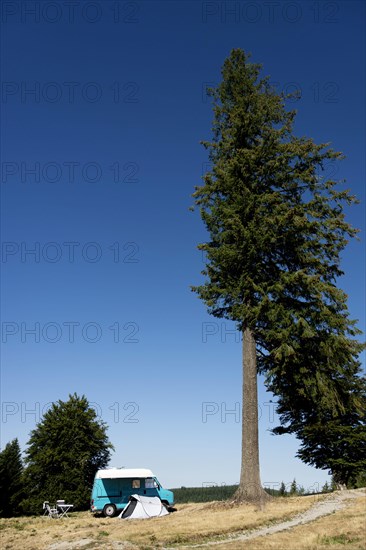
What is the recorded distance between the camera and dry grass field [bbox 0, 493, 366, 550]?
12641 mm

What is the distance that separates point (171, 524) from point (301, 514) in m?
4.86

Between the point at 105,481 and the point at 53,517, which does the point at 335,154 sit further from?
the point at 53,517

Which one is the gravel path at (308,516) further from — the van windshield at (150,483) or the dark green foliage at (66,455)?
the dark green foliage at (66,455)

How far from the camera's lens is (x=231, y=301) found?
74.2 ft

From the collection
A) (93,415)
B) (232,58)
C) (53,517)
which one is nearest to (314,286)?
(232,58)

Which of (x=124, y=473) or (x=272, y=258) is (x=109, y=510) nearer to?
(x=124, y=473)

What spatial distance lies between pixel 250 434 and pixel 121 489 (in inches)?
350

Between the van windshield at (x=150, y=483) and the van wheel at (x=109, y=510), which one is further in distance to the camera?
the van windshield at (x=150, y=483)

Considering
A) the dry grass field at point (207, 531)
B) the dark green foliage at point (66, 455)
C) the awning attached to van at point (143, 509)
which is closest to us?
the dry grass field at point (207, 531)

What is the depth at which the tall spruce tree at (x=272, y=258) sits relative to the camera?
20.9 m

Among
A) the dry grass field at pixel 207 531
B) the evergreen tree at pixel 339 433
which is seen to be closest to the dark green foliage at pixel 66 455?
the dry grass field at pixel 207 531

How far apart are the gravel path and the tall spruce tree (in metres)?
3.01

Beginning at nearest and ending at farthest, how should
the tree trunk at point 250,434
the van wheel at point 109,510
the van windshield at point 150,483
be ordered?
the tree trunk at point 250,434
the van wheel at point 109,510
the van windshield at point 150,483

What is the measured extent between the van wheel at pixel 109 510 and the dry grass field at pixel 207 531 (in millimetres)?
3656
